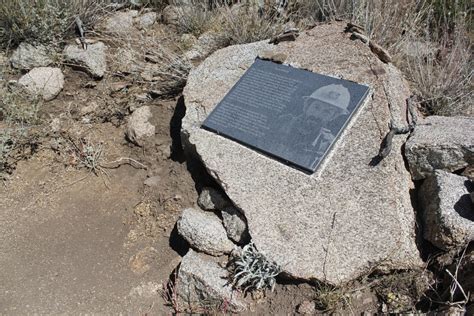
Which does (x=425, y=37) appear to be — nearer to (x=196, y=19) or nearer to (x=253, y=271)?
(x=196, y=19)

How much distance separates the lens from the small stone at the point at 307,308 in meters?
2.34

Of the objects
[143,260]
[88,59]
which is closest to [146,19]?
[88,59]

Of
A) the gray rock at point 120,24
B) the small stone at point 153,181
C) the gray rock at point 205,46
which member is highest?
the gray rock at point 205,46

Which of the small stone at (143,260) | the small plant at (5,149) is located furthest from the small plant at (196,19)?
the small stone at (143,260)

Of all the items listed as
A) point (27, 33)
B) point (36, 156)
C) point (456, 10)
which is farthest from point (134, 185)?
point (456, 10)

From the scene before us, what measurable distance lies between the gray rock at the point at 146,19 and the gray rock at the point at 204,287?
2814 millimetres

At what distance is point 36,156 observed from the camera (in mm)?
3477

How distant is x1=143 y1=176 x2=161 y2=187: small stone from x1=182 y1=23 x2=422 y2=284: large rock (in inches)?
13.6

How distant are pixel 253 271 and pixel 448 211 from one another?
1.06 meters

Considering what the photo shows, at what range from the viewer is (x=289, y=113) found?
2809mm

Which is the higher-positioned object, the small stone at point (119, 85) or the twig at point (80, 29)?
the twig at point (80, 29)

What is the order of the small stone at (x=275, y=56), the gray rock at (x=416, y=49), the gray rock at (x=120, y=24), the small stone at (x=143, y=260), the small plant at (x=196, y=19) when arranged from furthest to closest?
the gray rock at (x=120, y=24), the small plant at (x=196, y=19), the gray rock at (x=416, y=49), the small stone at (x=275, y=56), the small stone at (x=143, y=260)

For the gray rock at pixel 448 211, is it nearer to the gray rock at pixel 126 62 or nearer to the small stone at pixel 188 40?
the small stone at pixel 188 40

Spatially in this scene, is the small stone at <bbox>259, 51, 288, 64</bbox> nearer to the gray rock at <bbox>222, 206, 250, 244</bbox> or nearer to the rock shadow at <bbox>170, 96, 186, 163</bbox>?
the rock shadow at <bbox>170, 96, 186, 163</bbox>
